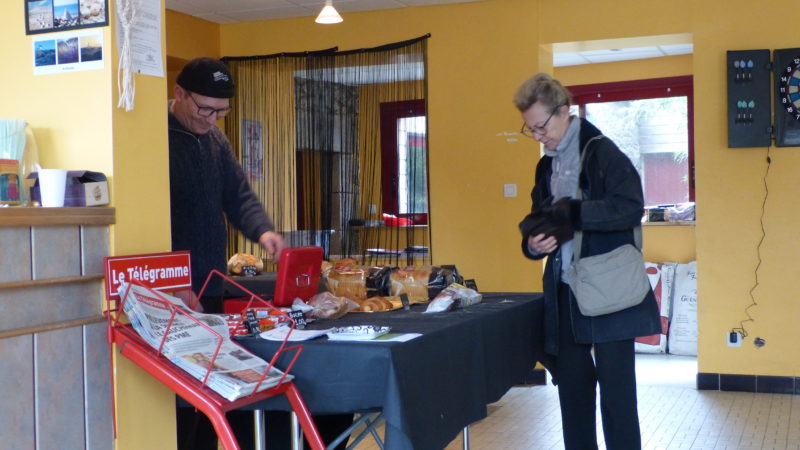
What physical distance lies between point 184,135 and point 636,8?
4008 millimetres

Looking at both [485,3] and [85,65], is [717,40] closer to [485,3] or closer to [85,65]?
[485,3]

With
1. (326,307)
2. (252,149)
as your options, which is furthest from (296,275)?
(252,149)

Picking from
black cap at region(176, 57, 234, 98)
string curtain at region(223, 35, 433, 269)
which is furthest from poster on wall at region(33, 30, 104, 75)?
string curtain at region(223, 35, 433, 269)

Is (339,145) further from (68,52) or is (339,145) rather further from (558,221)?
(68,52)

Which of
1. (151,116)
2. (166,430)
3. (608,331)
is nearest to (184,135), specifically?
(151,116)

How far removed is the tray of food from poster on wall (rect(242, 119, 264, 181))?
490 cm

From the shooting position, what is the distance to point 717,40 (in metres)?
5.63

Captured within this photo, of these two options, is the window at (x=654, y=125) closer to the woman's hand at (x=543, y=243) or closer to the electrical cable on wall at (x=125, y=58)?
Result: the woman's hand at (x=543, y=243)

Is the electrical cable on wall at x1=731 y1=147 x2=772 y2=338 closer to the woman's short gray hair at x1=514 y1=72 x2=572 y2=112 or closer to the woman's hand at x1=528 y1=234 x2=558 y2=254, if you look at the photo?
the woman's short gray hair at x1=514 y1=72 x2=572 y2=112

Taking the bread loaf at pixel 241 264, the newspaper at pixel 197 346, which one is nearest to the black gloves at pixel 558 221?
the newspaper at pixel 197 346

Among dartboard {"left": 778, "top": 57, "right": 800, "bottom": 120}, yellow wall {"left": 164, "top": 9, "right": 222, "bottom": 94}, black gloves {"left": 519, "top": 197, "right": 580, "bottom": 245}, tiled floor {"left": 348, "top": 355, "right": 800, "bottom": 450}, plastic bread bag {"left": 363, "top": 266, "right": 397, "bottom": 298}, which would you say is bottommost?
tiled floor {"left": 348, "top": 355, "right": 800, "bottom": 450}

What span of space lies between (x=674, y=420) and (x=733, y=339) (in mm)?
1060

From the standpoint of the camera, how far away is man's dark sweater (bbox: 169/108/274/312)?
2.78 m

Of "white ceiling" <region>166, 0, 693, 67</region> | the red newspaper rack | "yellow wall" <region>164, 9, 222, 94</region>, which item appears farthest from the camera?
"yellow wall" <region>164, 9, 222, 94</region>
